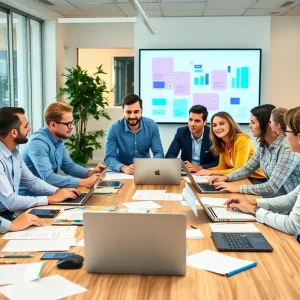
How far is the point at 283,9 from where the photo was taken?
7.11m

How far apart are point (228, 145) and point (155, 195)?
4.37 feet

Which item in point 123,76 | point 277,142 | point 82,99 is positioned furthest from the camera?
point 123,76

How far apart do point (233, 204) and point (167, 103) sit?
445cm

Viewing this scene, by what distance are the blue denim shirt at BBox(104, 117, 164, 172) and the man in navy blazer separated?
0.81 ft

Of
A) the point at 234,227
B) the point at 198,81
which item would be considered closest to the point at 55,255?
the point at 234,227

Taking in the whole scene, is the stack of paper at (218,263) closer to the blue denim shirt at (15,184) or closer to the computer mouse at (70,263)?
the computer mouse at (70,263)

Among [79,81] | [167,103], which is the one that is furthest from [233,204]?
[79,81]

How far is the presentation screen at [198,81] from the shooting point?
6.73 meters

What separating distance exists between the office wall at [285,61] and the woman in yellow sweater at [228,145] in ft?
13.4

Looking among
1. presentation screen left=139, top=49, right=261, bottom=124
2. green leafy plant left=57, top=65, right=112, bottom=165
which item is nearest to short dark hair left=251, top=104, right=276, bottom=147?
presentation screen left=139, top=49, right=261, bottom=124

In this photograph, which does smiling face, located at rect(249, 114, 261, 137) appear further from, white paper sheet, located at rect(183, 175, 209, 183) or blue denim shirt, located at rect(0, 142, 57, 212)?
blue denim shirt, located at rect(0, 142, 57, 212)

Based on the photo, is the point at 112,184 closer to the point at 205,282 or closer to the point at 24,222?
the point at 24,222

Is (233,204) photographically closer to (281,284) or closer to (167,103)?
(281,284)

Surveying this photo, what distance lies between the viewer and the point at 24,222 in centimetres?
217
